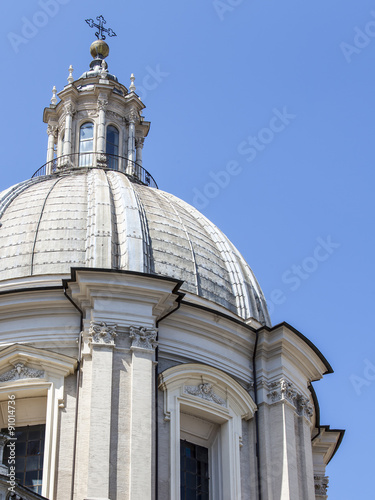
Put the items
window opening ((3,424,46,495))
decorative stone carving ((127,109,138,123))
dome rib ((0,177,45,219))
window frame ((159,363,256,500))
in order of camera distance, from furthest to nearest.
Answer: decorative stone carving ((127,109,138,123)), dome rib ((0,177,45,219)), window frame ((159,363,256,500)), window opening ((3,424,46,495))

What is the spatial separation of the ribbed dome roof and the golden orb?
9507 mm

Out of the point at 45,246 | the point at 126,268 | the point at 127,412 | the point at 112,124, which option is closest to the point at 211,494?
the point at 127,412

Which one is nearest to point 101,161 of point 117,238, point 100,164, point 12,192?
point 100,164

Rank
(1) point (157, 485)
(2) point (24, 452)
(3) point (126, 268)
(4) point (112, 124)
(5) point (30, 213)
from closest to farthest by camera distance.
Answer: (1) point (157, 485), (2) point (24, 452), (3) point (126, 268), (5) point (30, 213), (4) point (112, 124)

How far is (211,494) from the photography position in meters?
30.3

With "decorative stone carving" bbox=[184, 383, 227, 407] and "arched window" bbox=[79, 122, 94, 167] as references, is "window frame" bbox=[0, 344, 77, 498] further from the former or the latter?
"arched window" bbox=[79, 122, 94, 167]

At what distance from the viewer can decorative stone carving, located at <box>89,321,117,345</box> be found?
96.8ft

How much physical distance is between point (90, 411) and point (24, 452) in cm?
283

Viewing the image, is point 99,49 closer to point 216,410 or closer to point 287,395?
point 287,395

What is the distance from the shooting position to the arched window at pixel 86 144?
40656 mm

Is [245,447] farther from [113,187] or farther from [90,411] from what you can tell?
[113,187]

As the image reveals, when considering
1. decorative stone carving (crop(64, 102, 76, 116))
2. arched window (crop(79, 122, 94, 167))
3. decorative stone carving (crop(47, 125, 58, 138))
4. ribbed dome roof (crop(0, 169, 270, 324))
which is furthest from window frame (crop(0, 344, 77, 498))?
decorative stone carving (crop(47, 125, 58, 138))

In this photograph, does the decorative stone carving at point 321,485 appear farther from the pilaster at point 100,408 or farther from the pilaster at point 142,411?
the pilaster at point 100,408

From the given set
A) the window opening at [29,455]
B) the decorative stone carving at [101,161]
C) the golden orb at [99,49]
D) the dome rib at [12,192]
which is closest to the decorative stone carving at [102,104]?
the decorative stone carving at [101,161]
